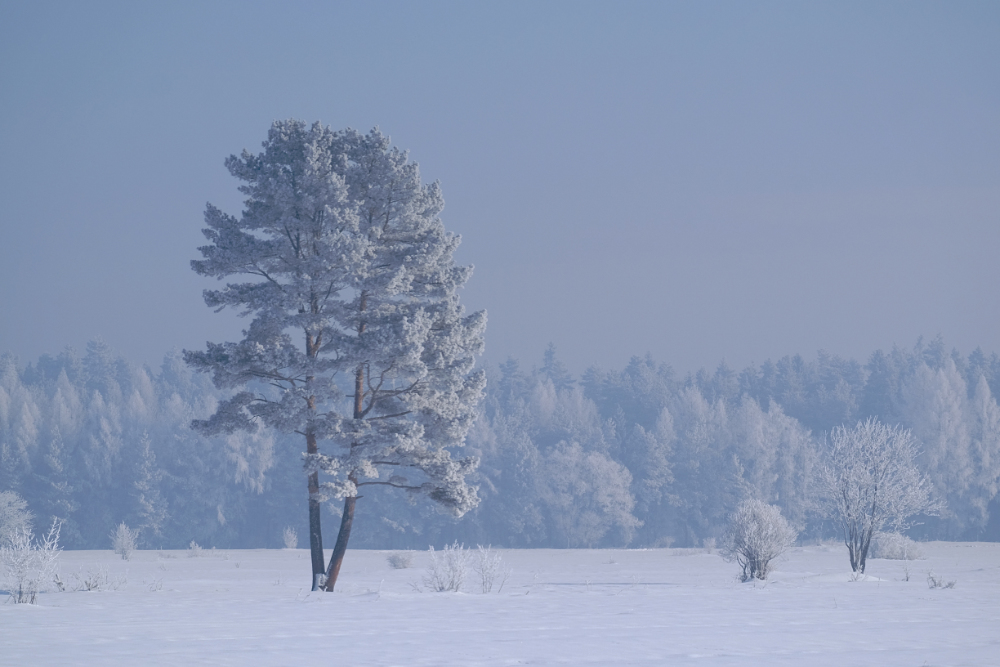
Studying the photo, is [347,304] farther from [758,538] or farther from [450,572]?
[758,538]

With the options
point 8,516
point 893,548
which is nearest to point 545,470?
point 8,516

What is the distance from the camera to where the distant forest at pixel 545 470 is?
77000 mm

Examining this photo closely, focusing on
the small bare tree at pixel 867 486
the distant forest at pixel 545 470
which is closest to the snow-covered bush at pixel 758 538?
the small bare tree at pixel 867 486

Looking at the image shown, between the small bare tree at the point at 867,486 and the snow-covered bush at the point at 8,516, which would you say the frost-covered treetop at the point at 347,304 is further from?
the snow-covered bush at the point at 8,516

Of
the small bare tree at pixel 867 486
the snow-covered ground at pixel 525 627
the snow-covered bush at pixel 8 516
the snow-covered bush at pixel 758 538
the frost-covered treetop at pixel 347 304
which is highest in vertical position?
the frost-covered treetop at pixel 347 304

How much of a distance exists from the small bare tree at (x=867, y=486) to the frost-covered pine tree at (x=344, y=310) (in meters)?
12.6

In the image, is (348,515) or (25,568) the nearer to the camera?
(25,568)

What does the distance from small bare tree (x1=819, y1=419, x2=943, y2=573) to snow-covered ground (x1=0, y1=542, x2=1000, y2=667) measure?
5573 mm

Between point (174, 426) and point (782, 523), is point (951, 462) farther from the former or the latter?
point (174, 426)

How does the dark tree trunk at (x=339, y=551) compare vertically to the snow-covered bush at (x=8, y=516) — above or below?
above

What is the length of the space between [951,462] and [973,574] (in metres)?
50.9

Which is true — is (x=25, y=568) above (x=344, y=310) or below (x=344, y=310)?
below

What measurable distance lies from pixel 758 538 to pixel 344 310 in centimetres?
1177

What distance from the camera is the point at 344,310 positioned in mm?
22922
